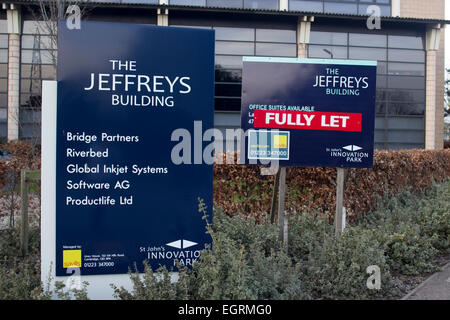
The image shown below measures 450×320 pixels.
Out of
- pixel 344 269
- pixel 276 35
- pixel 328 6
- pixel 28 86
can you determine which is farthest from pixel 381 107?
pixel 344 269

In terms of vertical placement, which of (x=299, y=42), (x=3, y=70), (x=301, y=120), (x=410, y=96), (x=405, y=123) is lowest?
(x=301, y=120)

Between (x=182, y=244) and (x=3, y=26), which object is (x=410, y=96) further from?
(x=182, y=244)

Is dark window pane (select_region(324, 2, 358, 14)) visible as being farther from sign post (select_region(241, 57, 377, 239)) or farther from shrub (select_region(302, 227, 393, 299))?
shrub (select_region(302, 227, 393, 299))

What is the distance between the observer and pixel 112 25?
12.5ft

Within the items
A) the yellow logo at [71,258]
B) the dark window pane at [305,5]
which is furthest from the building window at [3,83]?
the yellow logo at [71,258]

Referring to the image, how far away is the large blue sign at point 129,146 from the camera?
381 centimetres

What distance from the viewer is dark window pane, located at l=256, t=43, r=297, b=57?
20.1 meters

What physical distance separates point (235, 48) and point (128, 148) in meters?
16.9

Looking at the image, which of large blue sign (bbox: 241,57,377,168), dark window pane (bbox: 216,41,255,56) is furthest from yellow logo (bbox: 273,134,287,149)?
dark window pane (bbox: 216,41,255,56)

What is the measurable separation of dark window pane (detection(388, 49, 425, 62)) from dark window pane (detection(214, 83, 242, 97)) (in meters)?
8.07

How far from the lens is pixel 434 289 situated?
4.31m

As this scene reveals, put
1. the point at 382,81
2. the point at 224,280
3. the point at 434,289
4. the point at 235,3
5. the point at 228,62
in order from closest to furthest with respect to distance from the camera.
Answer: the point at 224,280
the point at 434,289
the point at 228,62
the point at 235,3
the point at 382,81

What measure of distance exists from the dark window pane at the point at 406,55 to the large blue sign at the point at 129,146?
64.2 ft
